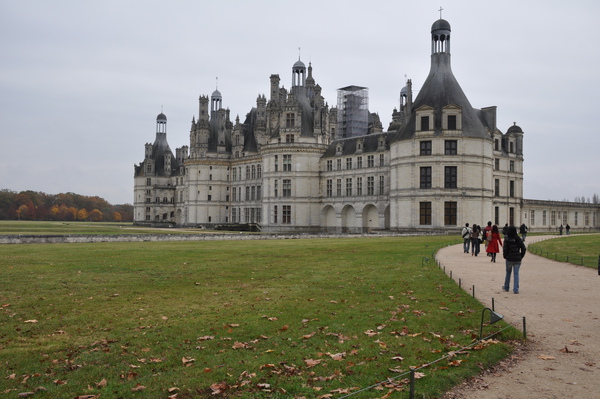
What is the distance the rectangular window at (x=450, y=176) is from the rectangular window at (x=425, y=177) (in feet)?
5.84

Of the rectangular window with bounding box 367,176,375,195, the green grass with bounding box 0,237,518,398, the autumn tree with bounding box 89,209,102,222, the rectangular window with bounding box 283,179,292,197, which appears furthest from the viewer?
the autumn tree with bounding box 89,209,102,222

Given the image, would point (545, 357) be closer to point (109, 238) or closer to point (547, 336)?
point (547, 336)

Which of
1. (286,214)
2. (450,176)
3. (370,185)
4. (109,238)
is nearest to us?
(109,238)

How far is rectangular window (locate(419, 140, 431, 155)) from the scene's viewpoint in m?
58.8

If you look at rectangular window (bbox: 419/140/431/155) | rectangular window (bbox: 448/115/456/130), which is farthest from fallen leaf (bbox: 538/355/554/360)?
rectangular window (bbox: 448/115/456/130)

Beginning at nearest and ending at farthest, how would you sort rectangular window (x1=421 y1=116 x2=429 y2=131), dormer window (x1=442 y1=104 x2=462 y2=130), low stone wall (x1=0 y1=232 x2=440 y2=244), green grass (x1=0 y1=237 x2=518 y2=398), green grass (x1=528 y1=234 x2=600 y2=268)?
green grass (x1=0 y1=237 x2=518 y2=398)
green grass (x1=528 y1=234 x2=600 y2=268)
low stone wall (x1=0 y1=232 x2=440 y2=244)
dormer window (x1=442 y1=104 x2=462 y2=130)
rectangular window (x1=421 y1=116 x2=429 y2=131)

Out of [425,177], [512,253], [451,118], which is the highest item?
[451,118]

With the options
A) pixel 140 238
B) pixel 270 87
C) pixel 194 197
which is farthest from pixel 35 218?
pixel 140 238

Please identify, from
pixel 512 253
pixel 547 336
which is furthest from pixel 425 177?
pixel 547 336

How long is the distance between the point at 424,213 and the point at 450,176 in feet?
16.9

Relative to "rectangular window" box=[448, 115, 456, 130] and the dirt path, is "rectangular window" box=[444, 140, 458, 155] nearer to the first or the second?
"rectangular window" box=[448, 115, 456, 130]

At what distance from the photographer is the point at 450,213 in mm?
58125

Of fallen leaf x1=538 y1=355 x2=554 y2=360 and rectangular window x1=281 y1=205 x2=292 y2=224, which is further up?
rectangular window x1=281 y1=205 x2=292 y2=224

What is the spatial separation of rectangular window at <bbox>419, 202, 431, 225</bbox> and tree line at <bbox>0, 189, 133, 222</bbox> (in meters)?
126
